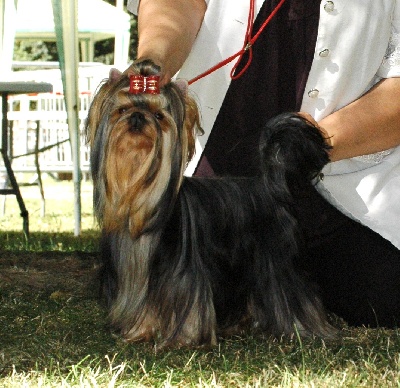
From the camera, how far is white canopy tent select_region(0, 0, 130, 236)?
14.6ft

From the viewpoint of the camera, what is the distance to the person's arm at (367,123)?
2.82 m

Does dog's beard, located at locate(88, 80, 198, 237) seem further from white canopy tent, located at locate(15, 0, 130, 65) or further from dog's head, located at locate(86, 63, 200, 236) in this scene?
white canopy tent, located at locate(15, 0, 130, 65)

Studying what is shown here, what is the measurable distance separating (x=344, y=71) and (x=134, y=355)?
3.85ft

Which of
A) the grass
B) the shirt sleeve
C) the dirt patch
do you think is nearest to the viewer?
the grass

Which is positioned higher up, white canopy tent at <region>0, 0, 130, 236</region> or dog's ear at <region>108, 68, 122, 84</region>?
dog's ear at <region>108, 68, 122, 84</region>

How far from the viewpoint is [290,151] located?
2.61 m

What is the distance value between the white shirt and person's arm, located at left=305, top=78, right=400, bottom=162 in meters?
0.06

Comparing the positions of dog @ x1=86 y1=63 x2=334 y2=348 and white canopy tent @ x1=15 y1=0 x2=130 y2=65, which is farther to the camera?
white canopy tent @ x1=15 y1=0 x2=130 y2=65

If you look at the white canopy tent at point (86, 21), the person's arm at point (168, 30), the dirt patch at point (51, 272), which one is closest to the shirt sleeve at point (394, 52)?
the person's arm at point (168, 30)

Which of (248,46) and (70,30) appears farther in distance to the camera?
(70,30)

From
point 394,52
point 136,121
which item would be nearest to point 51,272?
Result: point 136,121

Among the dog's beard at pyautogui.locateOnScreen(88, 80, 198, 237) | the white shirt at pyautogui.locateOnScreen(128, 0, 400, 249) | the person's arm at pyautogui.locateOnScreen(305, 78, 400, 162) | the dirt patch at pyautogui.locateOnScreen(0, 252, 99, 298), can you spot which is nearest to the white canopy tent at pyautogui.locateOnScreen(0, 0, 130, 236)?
the dirt patch at pyautogui.locateOnScreen(0, 252, 99, 298)

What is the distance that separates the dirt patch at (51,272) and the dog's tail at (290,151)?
0.82m

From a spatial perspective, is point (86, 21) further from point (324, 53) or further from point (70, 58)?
point (324, 53)
